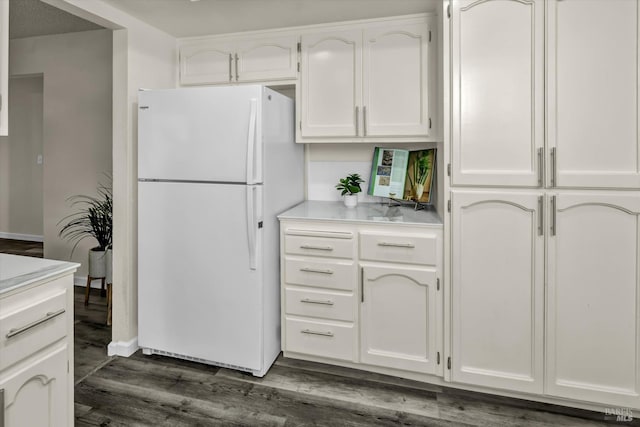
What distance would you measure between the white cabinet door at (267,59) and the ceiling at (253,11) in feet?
0.35

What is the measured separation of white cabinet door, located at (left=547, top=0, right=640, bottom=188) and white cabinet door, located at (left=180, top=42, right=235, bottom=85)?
2.01 meters

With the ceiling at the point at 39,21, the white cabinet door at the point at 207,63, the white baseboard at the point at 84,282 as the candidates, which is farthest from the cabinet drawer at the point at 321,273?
the ceiling at the point at 39,21

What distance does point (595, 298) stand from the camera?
73.8 inches

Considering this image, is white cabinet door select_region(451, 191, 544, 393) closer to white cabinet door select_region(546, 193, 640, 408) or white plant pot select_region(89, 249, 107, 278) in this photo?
white cabinet door select_region(546, 193, 640, 408)

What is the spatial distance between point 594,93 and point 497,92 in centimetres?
42

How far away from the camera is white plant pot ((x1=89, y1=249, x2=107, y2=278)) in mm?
3260

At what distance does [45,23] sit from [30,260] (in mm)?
2871

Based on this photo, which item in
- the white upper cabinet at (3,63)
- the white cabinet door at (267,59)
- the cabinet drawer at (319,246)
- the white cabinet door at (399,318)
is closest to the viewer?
the white upper cabinet at (3,63)

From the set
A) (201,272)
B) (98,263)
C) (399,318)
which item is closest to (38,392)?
(201,272)

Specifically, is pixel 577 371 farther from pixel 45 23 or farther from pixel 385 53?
pixel 45 23

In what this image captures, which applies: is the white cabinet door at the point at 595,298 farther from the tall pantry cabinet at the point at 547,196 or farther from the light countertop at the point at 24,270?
the light countertop at the point at 24,270

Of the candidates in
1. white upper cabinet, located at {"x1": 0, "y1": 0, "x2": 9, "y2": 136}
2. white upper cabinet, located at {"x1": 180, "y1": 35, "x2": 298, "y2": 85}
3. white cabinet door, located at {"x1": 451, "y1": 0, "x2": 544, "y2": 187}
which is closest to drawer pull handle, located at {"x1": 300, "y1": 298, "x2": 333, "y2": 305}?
white cabinet door, located at {"x1": 451, "y1": 0, "x2": 544, "y2": 187}

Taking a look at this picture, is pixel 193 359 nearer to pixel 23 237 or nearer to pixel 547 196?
pixel 547 196

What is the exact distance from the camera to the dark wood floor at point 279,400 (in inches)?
75.4
